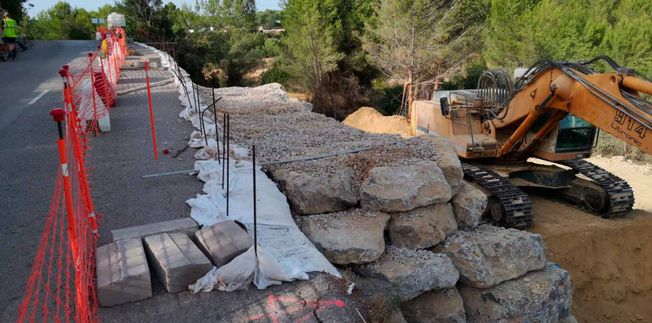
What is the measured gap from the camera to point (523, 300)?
627 centimetres

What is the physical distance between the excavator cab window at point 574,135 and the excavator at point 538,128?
0.7 inches

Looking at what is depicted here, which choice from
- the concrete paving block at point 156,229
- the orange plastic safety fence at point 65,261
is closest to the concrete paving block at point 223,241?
the concrete paving block at point 156,229

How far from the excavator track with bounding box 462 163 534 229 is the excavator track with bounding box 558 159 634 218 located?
188 cm

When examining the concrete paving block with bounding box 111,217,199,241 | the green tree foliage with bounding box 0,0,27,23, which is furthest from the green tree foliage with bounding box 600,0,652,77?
the green tree foliage with bounding box 0,0,27,23

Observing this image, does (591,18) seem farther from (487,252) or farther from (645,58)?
(487,252)

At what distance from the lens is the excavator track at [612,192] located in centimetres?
1016

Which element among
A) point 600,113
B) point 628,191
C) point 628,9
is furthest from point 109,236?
point 628,9

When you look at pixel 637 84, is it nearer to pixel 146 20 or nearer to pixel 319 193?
pixel 319 193

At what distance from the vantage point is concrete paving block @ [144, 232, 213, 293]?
4.00 meters

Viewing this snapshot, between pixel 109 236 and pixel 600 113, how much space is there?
6927 millimetres

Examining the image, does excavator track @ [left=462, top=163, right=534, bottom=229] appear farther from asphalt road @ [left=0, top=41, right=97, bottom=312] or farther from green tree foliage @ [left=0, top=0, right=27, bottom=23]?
green tree foliage @ [left=0, top=0, right=27, bottom=23]

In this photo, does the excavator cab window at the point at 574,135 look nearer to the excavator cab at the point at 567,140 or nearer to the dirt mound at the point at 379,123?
the excavator cab at the point at 567,140

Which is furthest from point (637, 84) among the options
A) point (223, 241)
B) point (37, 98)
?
point (37, 98)

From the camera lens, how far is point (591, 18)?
24969mm
